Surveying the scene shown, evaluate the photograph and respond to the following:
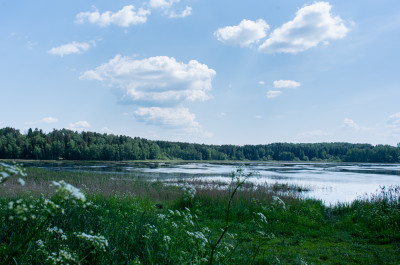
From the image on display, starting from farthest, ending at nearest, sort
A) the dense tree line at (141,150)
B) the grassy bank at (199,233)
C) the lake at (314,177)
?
the dense tree line at (141,150) → the lake at (314,177) → the grassy bank at (199,233)

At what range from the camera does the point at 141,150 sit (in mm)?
119750

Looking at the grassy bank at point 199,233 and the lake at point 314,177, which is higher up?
the grassy bank at point 199,233

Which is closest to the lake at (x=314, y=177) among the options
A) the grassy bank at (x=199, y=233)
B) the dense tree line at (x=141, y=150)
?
the grassy bank at (x=199, y=233)

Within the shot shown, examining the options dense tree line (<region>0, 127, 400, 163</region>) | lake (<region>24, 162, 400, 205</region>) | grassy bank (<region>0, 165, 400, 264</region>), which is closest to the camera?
grassy bank (<region>0, 165, 400, 264</region>)

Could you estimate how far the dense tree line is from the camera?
10106 centimetres

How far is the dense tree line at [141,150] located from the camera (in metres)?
101

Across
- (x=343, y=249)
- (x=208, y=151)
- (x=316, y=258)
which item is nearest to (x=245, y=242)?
(x=316, y=258)

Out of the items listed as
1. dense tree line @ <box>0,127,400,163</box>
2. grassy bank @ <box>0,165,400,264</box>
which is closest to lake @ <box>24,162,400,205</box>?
grassy bank @ <box>0,165,400,264</box>

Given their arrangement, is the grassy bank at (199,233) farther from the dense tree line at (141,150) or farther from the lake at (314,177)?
the dense tree line at (141,150)

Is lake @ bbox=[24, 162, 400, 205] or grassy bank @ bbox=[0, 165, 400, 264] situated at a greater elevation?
grassy bank @ bbox=[0, 165, 400, 264]

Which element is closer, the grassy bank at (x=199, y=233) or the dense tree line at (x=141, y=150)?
the grassy bank at (x=199, y=233)

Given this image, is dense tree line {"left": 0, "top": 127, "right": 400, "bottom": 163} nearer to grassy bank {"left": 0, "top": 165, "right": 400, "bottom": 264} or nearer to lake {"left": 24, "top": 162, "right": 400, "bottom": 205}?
lake {"left": 24, "top": 162, "right": 400, "bottom": 205}

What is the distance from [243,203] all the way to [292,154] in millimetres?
144895

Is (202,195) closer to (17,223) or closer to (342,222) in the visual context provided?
(342,222)
